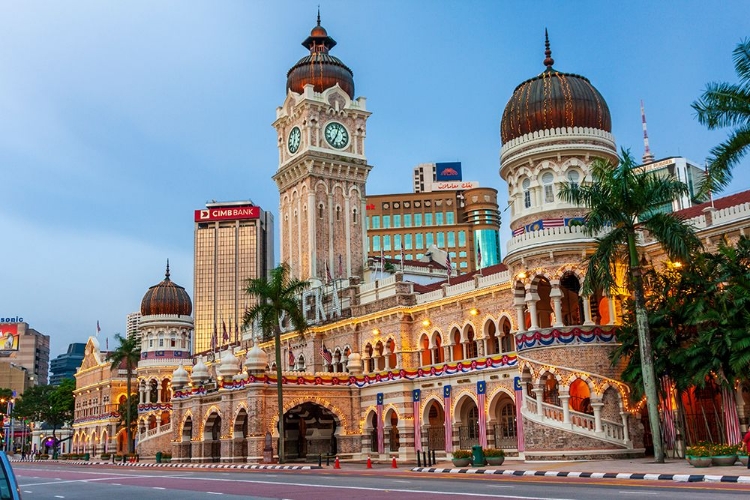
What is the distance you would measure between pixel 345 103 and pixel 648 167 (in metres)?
40.3

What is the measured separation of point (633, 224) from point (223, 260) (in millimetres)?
159720

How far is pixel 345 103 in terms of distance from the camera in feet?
218

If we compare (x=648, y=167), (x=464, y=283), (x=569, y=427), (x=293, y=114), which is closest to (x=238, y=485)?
(x=569, y=427)

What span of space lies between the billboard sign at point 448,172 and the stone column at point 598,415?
5192 inches

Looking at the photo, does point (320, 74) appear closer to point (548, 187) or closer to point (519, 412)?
point (548, 187)

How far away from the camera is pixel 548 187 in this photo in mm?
35625

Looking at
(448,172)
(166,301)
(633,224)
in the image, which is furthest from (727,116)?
(448,172)

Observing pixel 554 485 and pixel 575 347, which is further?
pixel 575 347

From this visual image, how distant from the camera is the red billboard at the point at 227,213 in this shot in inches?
7180

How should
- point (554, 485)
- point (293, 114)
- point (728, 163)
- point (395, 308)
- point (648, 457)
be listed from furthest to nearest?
point (293, 114), point (395, 308), point (648, 457), point (728, 163), point (554, 485)

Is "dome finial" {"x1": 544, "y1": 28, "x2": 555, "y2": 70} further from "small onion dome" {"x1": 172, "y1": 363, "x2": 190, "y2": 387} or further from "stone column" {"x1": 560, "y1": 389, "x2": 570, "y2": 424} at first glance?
"small onion dome" {"x1": 172, "y1": 363, "x2": 190, "y2": 387}

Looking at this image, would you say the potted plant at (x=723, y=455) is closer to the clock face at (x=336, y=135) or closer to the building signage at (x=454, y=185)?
the clock face at (x=336, y=135)

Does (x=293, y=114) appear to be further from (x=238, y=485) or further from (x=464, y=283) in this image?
(x=238, y=485)

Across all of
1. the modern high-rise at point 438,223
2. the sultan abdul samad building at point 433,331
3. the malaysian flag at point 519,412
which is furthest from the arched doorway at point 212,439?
the modern high-rise at point 438,223
